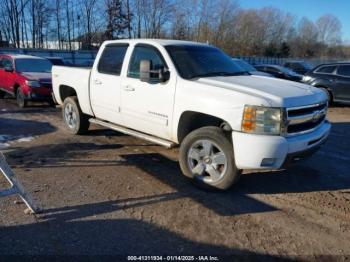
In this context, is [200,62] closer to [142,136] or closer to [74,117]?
[142,136]

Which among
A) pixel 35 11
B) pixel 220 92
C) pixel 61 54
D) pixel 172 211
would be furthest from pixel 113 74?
pixel 35 11

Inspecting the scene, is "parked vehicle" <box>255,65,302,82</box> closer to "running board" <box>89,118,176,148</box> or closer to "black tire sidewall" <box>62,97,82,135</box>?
"black tire sidewall" <box>62,97,82,135</box>

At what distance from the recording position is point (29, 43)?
53281 mm

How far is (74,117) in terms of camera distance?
7641 millimetres

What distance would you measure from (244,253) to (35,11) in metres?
55.6

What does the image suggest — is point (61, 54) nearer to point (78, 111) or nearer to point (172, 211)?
point (78, 111)

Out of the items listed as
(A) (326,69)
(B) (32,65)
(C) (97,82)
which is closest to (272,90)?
(C) (97,82)

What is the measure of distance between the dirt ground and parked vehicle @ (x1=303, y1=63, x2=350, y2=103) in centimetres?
754

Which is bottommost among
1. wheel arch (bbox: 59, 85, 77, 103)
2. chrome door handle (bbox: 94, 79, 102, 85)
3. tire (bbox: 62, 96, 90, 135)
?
tire (bbox: 62, 96, 90, 135)

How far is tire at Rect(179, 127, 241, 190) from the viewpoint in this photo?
4586 millimetres

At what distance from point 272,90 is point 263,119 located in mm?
576

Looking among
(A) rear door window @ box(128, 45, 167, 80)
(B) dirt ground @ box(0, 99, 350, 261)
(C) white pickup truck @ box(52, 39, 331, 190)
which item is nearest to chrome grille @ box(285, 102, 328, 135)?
(C) white pickup truck @ box(52, 39, 331, 190)

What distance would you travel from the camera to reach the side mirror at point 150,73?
16.9ft

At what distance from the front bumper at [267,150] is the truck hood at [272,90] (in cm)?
42
